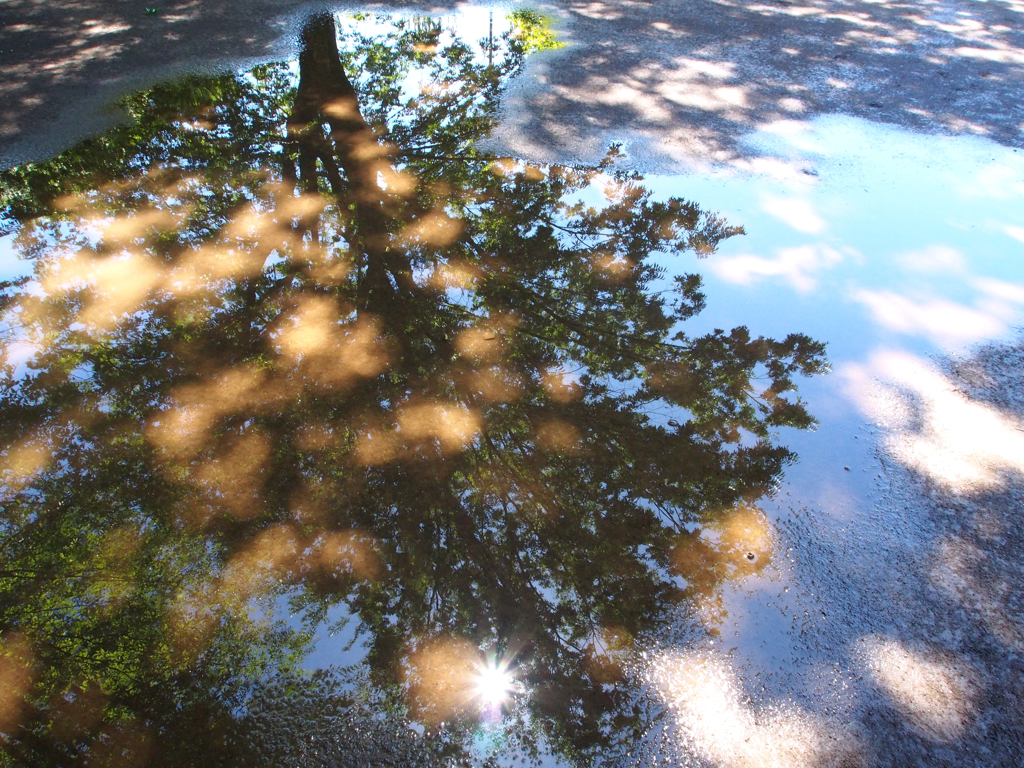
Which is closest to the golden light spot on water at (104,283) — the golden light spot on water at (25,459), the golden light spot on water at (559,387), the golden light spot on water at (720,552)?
the golden light spot on water at (25,459)

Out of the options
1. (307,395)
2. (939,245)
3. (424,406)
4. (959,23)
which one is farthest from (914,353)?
(959,23)

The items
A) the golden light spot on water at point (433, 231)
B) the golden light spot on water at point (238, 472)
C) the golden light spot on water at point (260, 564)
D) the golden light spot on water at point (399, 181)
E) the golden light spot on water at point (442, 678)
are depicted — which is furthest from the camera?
the golden light spot on water at point (399, 181)

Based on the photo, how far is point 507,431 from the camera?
268 centimetres

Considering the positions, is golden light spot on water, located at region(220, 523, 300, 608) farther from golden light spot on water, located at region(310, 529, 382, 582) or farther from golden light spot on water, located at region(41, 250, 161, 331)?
golden light spot on water, located at region(41, 250, 161, 331)

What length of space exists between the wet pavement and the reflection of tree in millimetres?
16

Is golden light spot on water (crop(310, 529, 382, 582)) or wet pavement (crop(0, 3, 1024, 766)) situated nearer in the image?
wet pavement (crop(0, 3, 1024, 766))

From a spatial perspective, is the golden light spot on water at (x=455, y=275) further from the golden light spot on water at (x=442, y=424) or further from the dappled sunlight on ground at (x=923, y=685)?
the dappled sunlight on ground at (x=923, y=685)

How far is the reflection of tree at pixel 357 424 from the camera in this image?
1.98m

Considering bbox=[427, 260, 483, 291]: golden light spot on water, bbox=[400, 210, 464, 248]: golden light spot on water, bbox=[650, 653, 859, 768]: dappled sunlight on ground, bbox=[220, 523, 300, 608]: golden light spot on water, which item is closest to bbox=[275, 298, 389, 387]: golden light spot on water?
bbox=[427, 260, 483, 291]: golden light spot on water

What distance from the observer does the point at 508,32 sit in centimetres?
632

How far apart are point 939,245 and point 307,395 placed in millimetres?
3679

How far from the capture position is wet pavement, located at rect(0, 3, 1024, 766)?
1.85 meters

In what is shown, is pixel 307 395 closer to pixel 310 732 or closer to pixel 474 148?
pixel 310 732

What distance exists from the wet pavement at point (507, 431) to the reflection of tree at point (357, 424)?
16 mm
